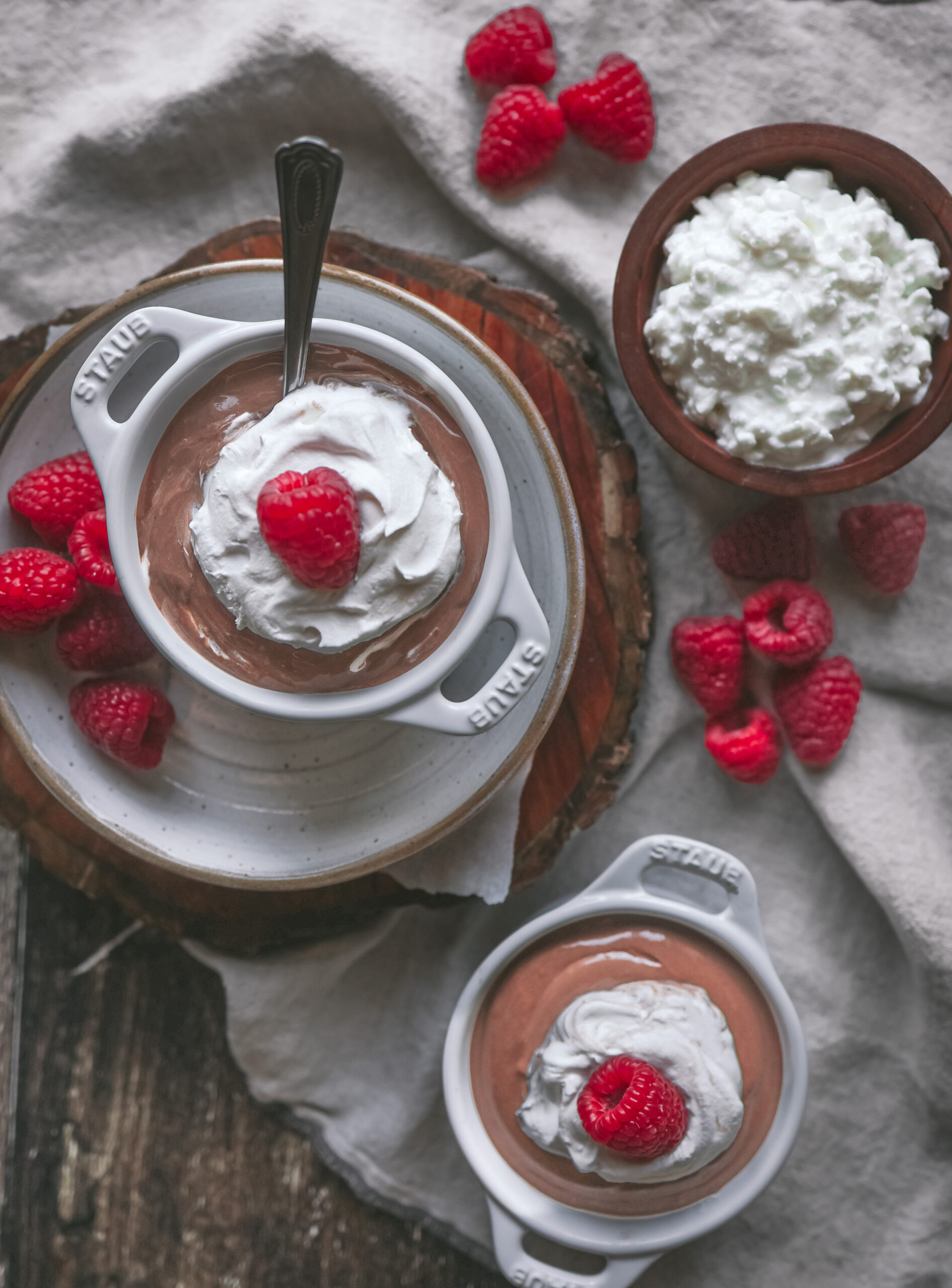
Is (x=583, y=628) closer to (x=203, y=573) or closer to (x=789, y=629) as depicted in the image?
(x=789, y=629)

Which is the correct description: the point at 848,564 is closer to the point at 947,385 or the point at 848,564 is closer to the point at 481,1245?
the point at 947,385

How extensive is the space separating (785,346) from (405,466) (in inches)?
28.1

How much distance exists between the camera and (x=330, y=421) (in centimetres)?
141

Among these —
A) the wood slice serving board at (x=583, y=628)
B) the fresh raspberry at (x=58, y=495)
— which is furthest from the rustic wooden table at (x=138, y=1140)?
the fresh raspberry at (x=58, y=495)

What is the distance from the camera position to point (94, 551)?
5.44 feet

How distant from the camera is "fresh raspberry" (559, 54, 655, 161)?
183 cm

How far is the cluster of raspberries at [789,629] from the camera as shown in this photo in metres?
1.83

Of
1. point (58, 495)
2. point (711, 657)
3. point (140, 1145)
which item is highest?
point (58, 495)

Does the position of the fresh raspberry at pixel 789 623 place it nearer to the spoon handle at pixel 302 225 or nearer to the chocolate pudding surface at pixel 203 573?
the chocolate pudding surface at pixel 203 573

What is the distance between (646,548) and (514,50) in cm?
93

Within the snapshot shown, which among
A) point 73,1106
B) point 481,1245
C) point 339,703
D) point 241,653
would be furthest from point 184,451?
point 481,1245

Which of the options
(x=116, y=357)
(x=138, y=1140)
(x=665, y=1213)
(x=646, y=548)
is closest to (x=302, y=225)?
(x=116, y=357)

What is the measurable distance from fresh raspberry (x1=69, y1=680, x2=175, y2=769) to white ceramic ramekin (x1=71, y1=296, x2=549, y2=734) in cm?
28

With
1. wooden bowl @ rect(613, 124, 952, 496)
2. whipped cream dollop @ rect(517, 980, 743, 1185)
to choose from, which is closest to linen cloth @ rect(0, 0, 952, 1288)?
wooden bowl @ rect(613, 124, 952, 496)
